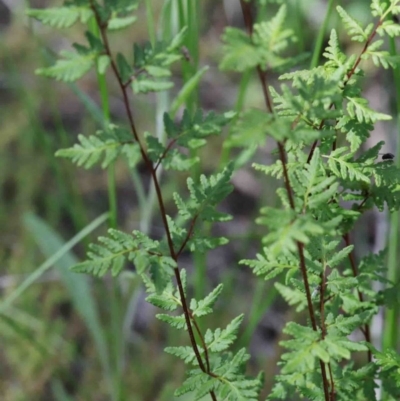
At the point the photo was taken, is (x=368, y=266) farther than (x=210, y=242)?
Yes

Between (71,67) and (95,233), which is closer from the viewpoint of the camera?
(71,67)

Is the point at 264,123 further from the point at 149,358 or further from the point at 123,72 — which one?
the point at 149,358

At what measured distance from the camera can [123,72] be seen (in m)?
0.59

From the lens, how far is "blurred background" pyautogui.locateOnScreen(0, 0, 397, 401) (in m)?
1.38

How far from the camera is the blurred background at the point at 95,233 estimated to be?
1.38m

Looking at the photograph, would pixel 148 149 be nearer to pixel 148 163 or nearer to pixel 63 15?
pixel 148 163

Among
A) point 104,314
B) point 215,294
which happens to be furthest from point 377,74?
point 215,294

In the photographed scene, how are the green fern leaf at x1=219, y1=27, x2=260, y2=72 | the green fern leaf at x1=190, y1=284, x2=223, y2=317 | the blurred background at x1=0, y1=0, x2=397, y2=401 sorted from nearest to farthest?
the green fern leaf at x1=219, y1=27, x2=260, y2=72 → the green fern leaf at x1=190, y1=284, x2=223, y2=317 → the blurred background at x1=0, y1=0, x2=397, y2=401

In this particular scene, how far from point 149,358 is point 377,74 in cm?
123

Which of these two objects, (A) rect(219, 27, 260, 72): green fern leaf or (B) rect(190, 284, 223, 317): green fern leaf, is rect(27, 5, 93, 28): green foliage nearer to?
(A) rect(219, 27, 260, 72): green fern leaf

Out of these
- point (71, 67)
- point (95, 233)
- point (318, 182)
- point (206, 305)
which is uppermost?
point (71, 67)

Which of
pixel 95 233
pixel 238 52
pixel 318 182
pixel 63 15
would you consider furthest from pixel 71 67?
pixel 95 233

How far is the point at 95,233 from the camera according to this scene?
5.87 ft

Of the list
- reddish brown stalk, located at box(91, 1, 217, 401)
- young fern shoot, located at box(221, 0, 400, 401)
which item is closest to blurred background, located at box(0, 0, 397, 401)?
young fern shoot, located at box(221, 0, 400, 401)
